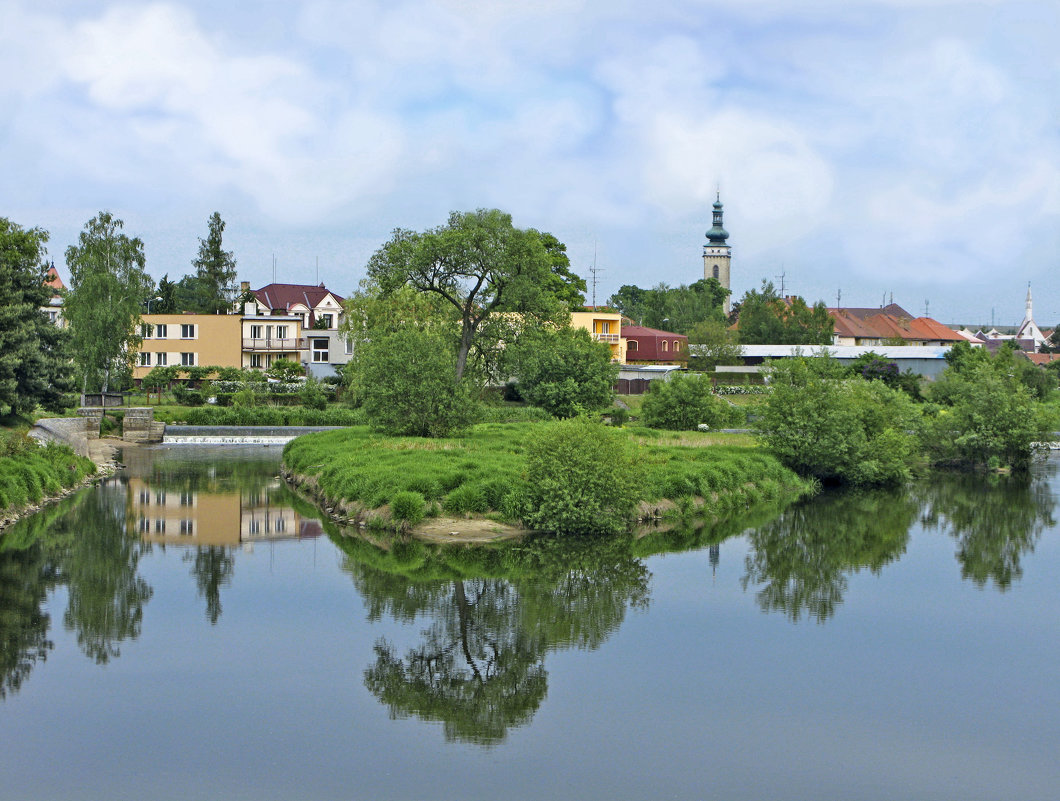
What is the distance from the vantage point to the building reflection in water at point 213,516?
2786 cm

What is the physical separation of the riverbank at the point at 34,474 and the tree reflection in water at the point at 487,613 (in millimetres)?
9110

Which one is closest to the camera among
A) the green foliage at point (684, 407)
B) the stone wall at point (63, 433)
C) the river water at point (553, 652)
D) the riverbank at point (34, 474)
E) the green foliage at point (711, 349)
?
the river water at point (553, 652)

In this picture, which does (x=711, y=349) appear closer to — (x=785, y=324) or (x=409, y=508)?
(x=785, y=324)

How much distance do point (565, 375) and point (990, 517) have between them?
26.1 meters

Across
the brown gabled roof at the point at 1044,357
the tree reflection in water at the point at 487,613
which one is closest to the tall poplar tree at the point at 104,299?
the tree reflection in water at the point at 487,613

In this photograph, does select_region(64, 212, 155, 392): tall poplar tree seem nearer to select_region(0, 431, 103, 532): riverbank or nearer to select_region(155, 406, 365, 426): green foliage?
select_region(155, 406, 365, 426): green foliage

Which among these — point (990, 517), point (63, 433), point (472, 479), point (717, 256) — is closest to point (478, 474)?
point (472, 479)

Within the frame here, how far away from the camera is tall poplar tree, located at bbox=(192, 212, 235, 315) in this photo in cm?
8669

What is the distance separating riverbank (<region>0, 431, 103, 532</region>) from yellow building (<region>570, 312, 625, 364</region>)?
150 ft

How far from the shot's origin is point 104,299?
58094mm

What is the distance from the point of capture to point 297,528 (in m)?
28.8

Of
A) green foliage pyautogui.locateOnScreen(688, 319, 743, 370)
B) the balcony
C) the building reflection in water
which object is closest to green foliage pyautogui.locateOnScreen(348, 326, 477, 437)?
the building reflection in water

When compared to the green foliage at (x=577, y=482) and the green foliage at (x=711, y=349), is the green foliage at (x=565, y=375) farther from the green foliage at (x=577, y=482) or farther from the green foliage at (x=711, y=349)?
the green foliage at (x=711, y=349)

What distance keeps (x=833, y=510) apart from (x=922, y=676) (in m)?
17.2
